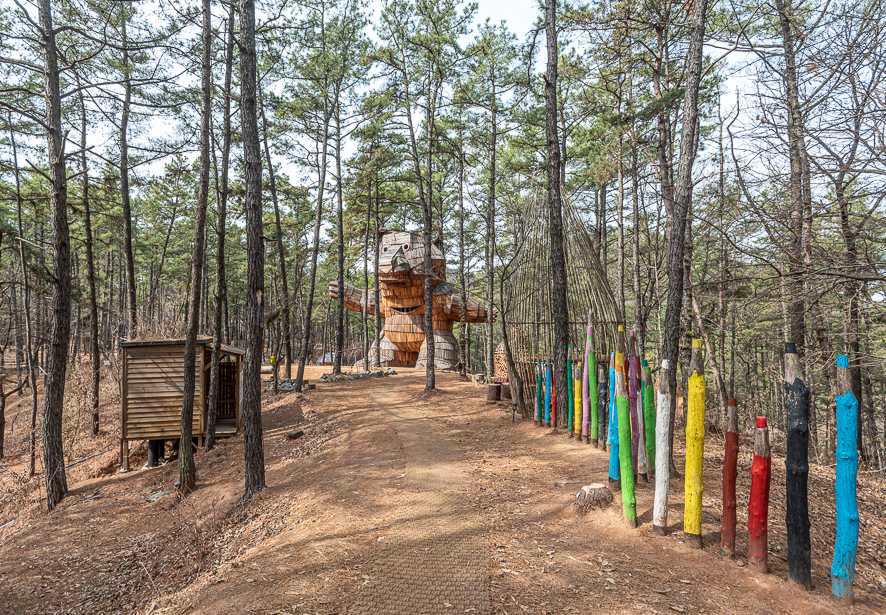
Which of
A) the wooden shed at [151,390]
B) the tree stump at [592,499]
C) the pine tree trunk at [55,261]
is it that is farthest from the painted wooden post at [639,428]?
the pine tree trunk at [55,261]

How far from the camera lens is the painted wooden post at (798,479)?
11.2 feet

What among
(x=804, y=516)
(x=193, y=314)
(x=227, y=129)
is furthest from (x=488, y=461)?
(x=227, y=129)

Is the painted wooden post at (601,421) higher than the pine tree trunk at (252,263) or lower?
lower

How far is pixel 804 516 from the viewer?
11.3 ft

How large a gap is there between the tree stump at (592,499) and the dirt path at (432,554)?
119 centimetres

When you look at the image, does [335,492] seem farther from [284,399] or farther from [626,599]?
[284,399]

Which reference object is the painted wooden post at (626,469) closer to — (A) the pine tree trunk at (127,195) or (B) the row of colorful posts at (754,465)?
(B) the row of colorful posts at (754,465)

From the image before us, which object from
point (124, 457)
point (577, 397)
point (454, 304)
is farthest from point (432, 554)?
point (454, 304)

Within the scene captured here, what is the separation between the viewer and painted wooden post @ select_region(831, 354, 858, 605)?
10.6 feet

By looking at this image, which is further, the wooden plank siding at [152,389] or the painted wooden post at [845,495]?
the wooden plank siding at [152,389]

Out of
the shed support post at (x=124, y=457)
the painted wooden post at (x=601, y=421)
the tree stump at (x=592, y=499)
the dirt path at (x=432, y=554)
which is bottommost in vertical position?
the shed support post at (x=124, y=457)

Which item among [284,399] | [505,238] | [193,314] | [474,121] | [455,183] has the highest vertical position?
[474,121]

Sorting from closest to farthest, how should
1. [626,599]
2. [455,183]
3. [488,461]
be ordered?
[626,599] → [488,461] → [455,183]

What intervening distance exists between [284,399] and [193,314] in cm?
723
